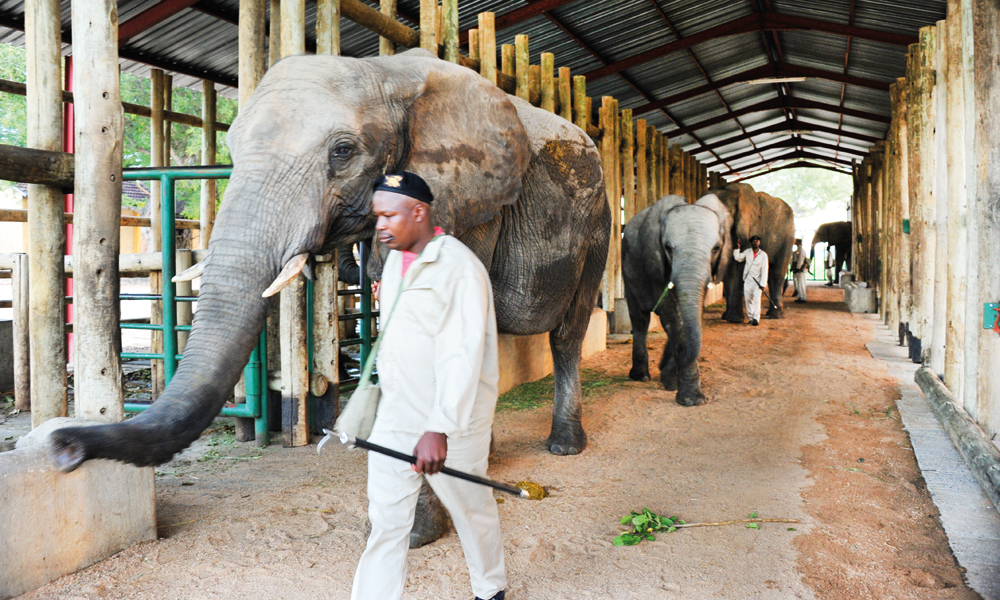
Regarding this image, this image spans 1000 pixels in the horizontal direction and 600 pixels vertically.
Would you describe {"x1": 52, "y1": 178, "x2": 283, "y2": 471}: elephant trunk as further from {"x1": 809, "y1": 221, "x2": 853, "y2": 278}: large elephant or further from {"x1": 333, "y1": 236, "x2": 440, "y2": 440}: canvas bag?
{"x1": 809, "y1": 221, "x2": 853, "y2": 278}: large elephant

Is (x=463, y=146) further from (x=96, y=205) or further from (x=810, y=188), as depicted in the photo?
(x=810, y=188)

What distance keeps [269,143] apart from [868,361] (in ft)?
29.1

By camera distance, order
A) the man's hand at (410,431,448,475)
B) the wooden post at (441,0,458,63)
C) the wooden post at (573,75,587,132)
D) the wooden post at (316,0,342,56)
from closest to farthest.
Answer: the man's hand at (410,431,448,475)
the wooden post at (316,0,342,56)
the wooden post at (441,0,458,63)
the wooden post at (573,75,587,132)

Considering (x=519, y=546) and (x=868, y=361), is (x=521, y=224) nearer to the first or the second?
(x=519, y=546)

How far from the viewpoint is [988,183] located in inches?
179

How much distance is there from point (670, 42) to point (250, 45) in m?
10.0

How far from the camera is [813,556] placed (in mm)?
3518

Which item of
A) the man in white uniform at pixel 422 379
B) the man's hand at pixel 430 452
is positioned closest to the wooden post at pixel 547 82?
the man in white uniform at pixel 422 379

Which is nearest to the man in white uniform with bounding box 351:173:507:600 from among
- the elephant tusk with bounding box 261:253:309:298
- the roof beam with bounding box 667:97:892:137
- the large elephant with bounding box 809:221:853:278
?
the elephant tusk with bounding box 261:253:309:298

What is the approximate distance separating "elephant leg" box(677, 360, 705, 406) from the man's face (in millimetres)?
5069

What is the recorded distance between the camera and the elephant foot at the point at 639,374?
8539 millimetres

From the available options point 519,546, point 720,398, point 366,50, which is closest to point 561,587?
point 519,546

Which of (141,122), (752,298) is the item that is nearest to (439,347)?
(752,298)

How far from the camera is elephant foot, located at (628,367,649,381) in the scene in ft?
28.0
